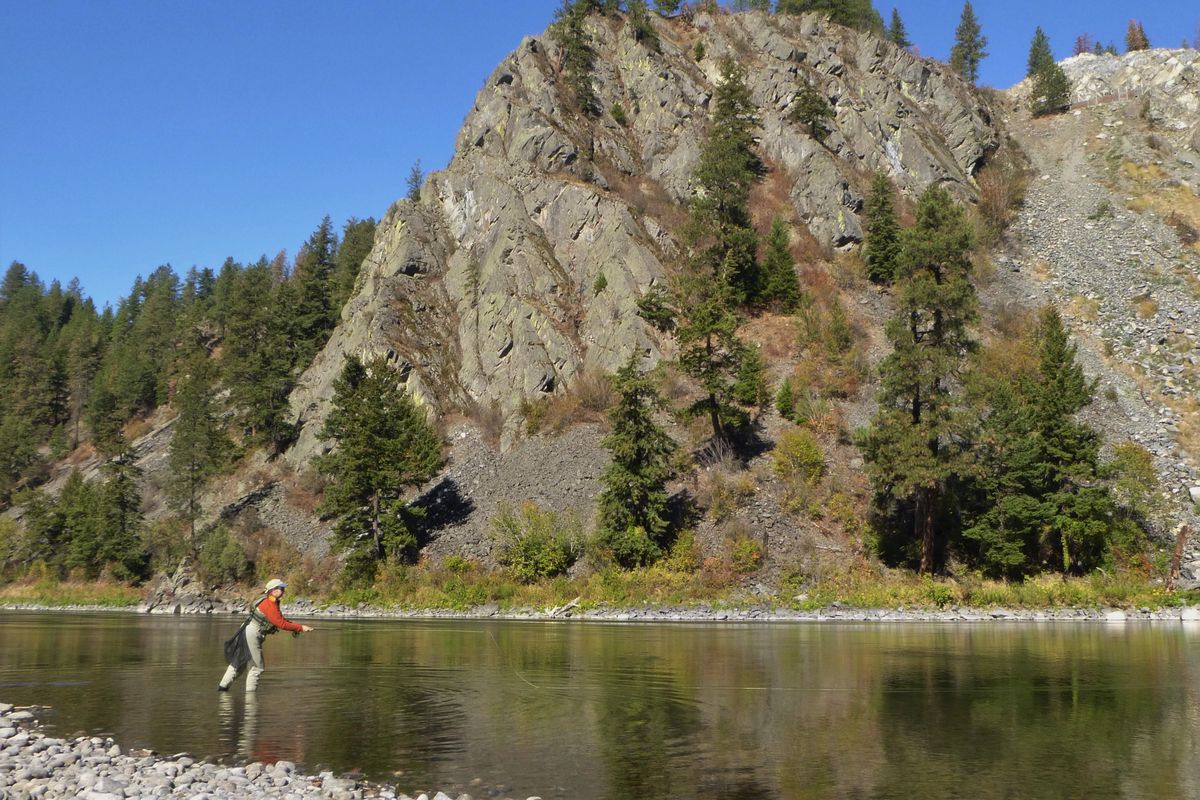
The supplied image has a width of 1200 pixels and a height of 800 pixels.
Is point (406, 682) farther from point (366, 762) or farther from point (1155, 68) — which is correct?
point (1155, 68)

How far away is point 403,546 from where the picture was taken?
176 ft

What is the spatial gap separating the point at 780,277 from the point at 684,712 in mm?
57225

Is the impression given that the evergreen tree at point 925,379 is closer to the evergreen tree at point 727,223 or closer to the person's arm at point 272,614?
the evergreen tree at point 727,223

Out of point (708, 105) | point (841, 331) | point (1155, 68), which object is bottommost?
point (841, 331)

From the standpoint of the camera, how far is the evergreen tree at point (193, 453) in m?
65.9

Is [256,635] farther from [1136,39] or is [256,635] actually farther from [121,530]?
[1136,39]

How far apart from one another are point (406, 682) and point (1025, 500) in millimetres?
34995

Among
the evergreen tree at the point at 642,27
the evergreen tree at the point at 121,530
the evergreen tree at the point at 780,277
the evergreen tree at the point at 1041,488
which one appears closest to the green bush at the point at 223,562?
the evergreen tree at the point at 121,530

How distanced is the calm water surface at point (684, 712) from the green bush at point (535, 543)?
18631 mm

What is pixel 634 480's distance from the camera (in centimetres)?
4744

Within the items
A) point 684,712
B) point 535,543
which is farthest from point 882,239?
point 684,712

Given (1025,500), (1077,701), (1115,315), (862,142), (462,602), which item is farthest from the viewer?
(862,142)

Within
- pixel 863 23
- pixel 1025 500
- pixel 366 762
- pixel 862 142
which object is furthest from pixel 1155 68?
pixel 366 762

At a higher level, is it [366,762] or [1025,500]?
[1025,500]
